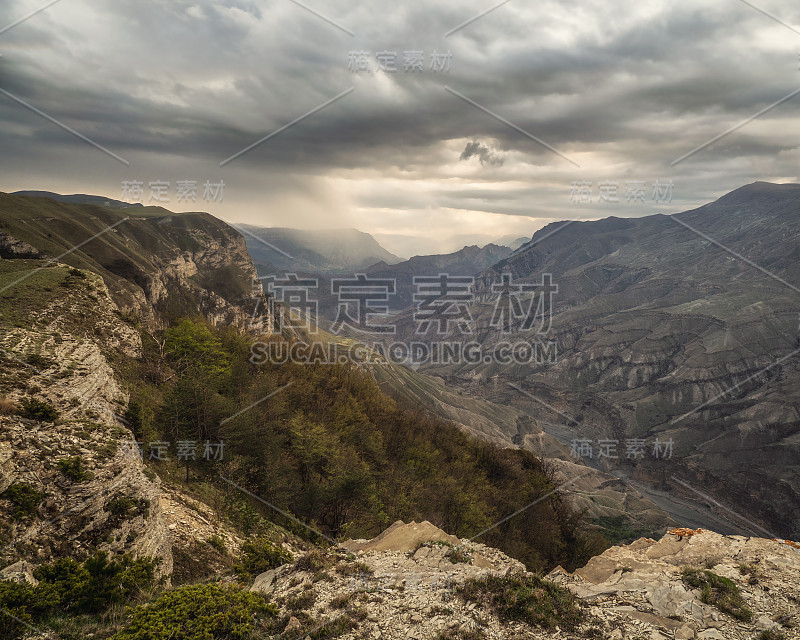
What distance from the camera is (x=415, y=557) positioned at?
17.7 m

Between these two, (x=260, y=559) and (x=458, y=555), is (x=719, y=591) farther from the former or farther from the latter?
(x=260, y=559)

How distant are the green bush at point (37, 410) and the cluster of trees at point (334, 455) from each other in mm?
6515

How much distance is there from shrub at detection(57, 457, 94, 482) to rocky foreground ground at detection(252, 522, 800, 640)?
25.4ft

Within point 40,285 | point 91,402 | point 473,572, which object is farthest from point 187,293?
point 473,572

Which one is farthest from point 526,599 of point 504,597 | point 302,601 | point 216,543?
point 216,543

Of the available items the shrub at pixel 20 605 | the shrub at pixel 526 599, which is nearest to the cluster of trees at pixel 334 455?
the shrub at pixel 20 605

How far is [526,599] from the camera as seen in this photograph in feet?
41.2

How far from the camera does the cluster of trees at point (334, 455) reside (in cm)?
2861

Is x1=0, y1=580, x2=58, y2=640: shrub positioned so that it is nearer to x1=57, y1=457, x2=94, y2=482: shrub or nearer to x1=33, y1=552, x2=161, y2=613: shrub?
x1=33, y1=552, x2=161, y2=613: shrub

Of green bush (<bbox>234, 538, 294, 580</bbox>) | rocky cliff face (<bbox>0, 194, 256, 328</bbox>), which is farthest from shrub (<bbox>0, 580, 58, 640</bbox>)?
rocky cliff face (<bbox>0, 194, 256, 328</bbox>)

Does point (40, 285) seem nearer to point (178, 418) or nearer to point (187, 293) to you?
point (178, 418)

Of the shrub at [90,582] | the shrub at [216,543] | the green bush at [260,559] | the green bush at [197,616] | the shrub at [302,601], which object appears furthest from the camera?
the shrub at [216,543]

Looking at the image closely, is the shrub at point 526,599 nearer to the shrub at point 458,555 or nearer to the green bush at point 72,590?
the shrub at point 458,555

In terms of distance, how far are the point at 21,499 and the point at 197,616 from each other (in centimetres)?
832
